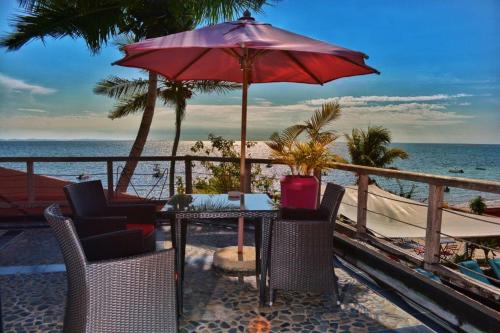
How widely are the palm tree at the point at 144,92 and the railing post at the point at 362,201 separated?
796 centimetres

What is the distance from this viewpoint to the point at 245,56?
135 inches

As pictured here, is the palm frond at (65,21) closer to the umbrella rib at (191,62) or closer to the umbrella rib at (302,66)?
the umbrella rib at (191,62)

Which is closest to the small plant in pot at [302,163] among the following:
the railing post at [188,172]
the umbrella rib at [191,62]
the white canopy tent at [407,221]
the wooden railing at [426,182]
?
the wooden railing at [426,182]

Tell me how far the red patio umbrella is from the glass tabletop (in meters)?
0.37

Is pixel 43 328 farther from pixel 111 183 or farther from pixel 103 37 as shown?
pixel 103 37

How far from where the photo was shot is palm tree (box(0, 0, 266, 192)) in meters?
6.92

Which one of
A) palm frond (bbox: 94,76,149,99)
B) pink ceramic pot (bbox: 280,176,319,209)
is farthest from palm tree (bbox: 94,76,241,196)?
pink ceramic pot (bbox: 280,176,319,209)

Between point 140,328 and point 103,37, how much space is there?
7088mm

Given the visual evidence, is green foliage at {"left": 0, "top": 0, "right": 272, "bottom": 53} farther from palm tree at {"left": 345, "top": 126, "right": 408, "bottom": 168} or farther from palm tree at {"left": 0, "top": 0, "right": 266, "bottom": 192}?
palm tree at {"left": 345, "top": 126, "right": 408, "bottom": 168}

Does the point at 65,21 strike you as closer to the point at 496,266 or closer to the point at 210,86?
the point at 210,86

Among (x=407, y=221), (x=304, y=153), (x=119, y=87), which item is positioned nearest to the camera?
(x=304, y=153)

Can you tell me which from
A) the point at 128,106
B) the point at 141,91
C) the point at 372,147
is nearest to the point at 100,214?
the point at 141,91

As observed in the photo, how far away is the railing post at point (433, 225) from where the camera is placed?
125 inches

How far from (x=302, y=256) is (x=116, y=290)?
1.37 metres
